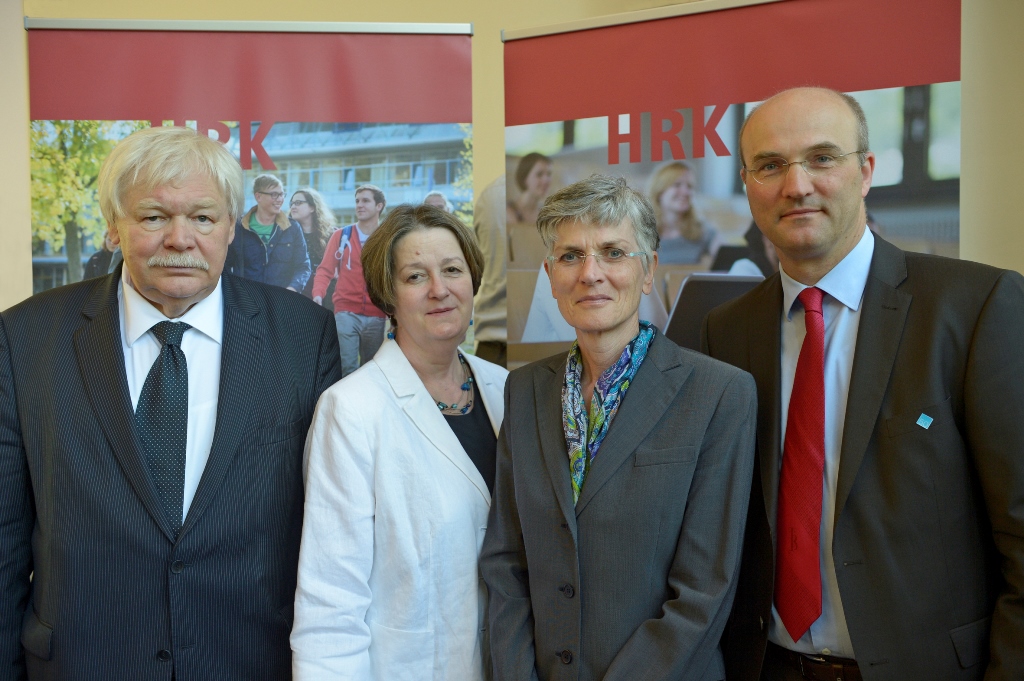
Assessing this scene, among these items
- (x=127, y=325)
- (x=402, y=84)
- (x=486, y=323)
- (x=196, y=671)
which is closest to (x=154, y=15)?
(x=402, y=84)

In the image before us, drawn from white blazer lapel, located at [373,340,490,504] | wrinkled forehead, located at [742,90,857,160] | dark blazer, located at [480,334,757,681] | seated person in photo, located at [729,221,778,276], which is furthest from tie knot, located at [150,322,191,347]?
seated person in photo, located at [729,221,778,276]

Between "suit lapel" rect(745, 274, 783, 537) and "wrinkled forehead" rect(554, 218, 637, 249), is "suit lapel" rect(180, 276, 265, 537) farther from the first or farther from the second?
"suit lapel" rect(745, 274, 783, 537)

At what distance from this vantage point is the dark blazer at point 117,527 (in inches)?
84.7

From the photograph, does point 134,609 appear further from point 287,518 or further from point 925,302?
point 925,302

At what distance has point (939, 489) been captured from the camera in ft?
6.16

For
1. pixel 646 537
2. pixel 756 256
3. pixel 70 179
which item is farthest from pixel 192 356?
pixel 756 256

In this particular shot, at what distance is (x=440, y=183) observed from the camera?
11.2 feet

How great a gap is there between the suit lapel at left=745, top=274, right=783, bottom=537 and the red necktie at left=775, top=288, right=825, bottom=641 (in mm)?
31

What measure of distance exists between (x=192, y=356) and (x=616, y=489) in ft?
4.10

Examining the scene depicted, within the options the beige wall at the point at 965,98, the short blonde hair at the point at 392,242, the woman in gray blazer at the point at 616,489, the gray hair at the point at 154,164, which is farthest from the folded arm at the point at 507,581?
the beige wall at the point at 965,98

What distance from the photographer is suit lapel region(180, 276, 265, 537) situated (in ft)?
7.15

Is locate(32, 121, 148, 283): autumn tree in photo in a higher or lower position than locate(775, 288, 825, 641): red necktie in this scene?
higher

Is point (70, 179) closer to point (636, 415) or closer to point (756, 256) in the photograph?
point (636, 415)

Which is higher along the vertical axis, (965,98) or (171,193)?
(965,98)
